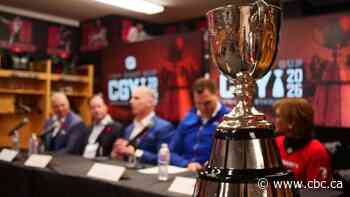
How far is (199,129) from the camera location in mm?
2559

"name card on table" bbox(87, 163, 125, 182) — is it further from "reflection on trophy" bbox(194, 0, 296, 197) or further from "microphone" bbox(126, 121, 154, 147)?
"reflection on trophy" bbox(194, 0, 296, 197)

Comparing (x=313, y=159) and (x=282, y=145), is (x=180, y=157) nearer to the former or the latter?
(x=282, y=145)

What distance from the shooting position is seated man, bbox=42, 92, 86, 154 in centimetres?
338

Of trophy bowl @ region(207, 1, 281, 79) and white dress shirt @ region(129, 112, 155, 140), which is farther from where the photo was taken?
white dress shirt @ region(129, 112, 155, 140)

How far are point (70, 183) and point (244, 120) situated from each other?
1642 millimetres

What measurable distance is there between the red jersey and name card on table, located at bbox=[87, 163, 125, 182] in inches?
32.4

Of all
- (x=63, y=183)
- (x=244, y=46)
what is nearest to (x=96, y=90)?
(x=63, y=183)

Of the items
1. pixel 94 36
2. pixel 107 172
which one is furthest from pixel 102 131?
pixel 94 36

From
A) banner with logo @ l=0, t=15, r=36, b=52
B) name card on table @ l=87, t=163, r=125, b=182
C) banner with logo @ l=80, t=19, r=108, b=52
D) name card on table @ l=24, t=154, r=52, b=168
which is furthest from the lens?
banner with logo @ l=80, t=19, r=108, b=52

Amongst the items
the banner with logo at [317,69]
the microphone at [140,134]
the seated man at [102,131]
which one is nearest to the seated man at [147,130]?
the microphone at [140,134]

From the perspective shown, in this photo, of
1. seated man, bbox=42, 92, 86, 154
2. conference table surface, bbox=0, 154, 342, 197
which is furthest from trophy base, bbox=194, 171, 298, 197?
seated man, bbox=42, 92, 86, 154

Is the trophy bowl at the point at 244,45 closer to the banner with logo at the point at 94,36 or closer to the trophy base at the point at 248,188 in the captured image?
the trophy base at the point at 248,188

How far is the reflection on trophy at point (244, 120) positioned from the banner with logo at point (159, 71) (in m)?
3.59

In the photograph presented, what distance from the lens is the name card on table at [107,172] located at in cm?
188
